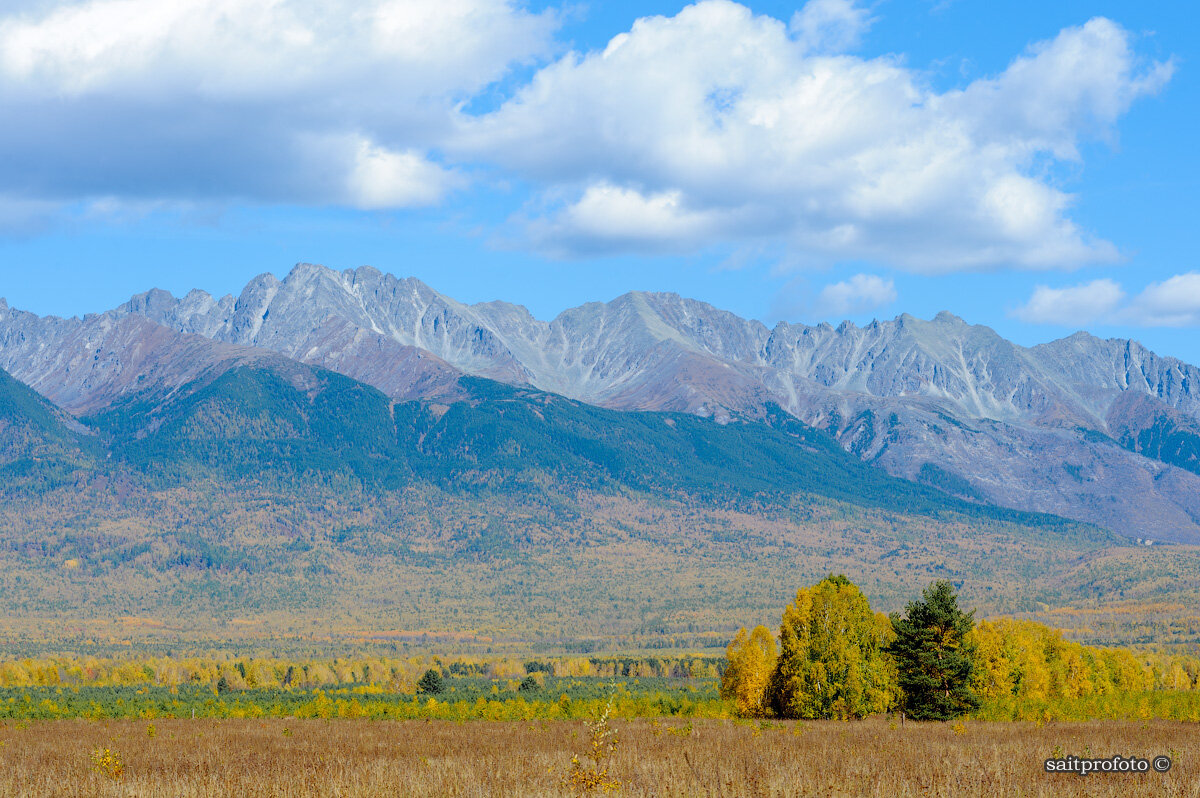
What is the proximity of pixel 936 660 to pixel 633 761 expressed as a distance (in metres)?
38.9

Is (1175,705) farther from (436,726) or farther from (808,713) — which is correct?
(436,726)

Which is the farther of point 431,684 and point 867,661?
point 431,684

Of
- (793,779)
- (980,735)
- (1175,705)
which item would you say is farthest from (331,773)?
(1175,705)

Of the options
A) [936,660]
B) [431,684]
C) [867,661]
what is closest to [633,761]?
[867,661]

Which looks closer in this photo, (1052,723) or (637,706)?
(1052,723)

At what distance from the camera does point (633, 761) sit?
34469 mm

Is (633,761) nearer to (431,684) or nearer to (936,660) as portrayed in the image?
(936,660)

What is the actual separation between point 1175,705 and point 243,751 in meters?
59.2

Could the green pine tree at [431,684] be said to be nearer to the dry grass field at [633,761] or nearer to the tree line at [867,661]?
the tree line at [867,661]

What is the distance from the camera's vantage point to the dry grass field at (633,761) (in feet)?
93.8

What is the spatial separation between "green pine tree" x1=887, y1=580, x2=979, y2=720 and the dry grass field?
436 cm

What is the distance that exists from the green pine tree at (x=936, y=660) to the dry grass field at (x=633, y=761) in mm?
4355

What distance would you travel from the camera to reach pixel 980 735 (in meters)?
50.1

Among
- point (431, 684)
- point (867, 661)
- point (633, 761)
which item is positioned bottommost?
point (431, 684)
